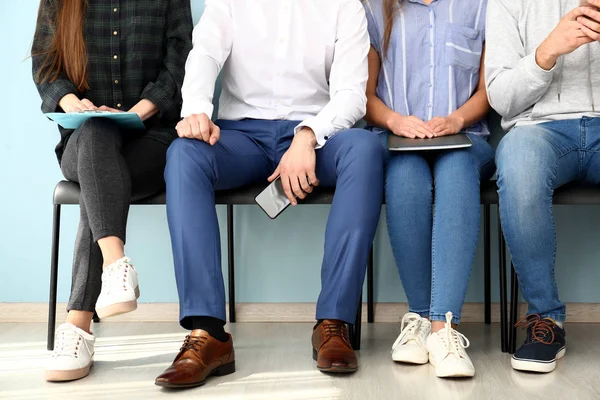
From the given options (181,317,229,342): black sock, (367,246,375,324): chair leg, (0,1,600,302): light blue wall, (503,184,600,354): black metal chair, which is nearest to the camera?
(181,317,229,342): black sock

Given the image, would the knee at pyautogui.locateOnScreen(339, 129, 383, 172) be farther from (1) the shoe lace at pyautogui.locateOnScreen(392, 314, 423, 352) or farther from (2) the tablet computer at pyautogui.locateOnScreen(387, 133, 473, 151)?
(1) the shoe lace at pyautogui.locateOnScreen(392, 314, 423, 352)

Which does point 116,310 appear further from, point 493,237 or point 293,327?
point 493,237

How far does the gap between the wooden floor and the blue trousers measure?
165mm

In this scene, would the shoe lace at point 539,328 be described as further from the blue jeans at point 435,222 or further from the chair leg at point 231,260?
the chair leg at point 231,260

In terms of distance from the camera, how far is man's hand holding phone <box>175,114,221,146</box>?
5.96 ft

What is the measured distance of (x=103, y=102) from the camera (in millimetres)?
2182

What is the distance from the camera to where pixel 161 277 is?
2.46m

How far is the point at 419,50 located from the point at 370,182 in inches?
23.8

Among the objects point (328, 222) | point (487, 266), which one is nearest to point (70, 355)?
point (328, 222)

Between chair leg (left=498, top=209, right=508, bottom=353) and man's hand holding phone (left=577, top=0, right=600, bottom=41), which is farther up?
man's hand holding phone (left=577, top=0, right=600, bottom=41)

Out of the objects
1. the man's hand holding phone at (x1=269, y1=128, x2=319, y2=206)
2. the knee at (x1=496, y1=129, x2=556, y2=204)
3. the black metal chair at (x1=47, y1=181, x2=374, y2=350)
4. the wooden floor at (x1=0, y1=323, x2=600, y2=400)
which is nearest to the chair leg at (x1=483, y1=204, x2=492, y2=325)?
the wooden floor at (x1=0, y1=323, x2=600, y2=400)

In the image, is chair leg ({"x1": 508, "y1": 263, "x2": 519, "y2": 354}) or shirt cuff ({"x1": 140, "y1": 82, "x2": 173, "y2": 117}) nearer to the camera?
chair leg ({"x1": 508, "y1": 263, "x2": 519, "y2": 354})

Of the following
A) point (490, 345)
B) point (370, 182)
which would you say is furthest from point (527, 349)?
point (370, 182)

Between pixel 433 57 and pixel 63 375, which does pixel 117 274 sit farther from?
pixel 433 57
